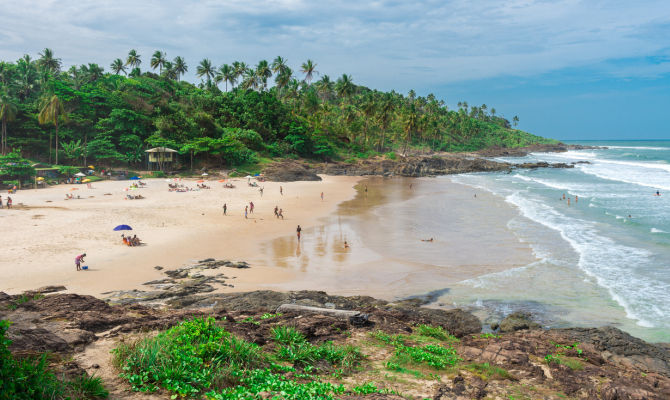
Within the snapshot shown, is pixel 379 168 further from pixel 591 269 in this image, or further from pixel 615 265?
pixel 591 269

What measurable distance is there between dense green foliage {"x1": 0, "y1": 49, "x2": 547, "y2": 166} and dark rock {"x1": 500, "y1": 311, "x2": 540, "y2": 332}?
49.4 meters

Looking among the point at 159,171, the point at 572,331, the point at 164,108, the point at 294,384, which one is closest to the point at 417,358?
the point at 294,384

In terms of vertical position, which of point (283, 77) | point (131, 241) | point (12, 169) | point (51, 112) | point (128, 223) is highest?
point (283, 77)

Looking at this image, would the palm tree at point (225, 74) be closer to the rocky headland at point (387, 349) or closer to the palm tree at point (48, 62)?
the palm tree at point (48, 62)

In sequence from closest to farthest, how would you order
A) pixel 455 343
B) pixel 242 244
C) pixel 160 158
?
pixel 455 343
pixel 242 244
pixel 160 158

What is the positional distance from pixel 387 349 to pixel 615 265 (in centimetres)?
1771

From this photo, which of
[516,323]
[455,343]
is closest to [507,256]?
[516,323]

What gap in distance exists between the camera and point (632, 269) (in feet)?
66.1

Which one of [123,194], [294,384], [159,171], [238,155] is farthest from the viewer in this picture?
[238,155]

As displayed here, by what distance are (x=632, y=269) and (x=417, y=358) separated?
17466 millimetres

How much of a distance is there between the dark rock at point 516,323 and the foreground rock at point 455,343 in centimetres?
7

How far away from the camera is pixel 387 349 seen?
9.51m

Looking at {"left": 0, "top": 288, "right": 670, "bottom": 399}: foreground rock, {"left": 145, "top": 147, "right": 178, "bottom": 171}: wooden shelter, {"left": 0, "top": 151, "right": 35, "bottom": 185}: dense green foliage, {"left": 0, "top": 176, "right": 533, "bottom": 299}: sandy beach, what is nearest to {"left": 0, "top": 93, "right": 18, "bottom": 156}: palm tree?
{"left": 0, "top": 151, "right": 35, "bottom": 185}: dense green foliage

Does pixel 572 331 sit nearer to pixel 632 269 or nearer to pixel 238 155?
pixel 632 269
